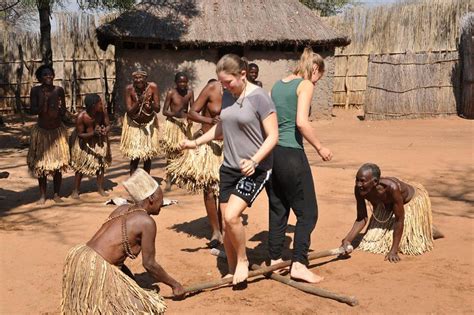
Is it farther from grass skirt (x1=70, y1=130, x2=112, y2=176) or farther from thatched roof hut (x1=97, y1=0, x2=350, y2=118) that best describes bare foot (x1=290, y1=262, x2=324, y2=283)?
thatched roof hut (x1=97, y1=0, x2=350, y2=118)

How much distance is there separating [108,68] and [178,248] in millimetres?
11954

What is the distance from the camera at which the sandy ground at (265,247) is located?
4.05 metres

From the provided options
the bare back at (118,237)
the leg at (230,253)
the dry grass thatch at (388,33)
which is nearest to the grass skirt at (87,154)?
the leg at (230,253)

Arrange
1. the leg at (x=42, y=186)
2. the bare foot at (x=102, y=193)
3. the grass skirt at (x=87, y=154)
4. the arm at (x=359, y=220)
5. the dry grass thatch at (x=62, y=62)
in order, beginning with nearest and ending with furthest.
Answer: the arm at (x=359, y=220), the leg at (x=42, y=186), the grass skirt at (x=87, y=154), the bare foot at (x=102, y=193), the dry grass thatch at (x=62, y=62)

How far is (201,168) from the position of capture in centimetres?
539

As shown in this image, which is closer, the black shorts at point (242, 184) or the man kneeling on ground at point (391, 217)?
the black shorts at point (242, 184)

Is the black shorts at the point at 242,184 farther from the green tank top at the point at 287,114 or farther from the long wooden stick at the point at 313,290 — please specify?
the long wooden stick at the point at 313,290

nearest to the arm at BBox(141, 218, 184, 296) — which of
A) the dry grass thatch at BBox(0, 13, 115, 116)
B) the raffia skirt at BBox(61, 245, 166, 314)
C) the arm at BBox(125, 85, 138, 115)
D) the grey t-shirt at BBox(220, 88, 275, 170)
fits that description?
the raffia skirt at BBox(61, 245, 166, 314)

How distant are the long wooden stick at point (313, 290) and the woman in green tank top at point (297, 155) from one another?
0.08 m

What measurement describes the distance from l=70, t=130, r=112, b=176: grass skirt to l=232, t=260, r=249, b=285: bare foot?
135 inches

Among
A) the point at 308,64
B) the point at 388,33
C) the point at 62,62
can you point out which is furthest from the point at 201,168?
the point at 388,33

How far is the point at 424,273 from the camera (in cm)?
456

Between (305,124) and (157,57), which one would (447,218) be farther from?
(157,57)

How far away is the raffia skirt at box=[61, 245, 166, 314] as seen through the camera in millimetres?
3352
